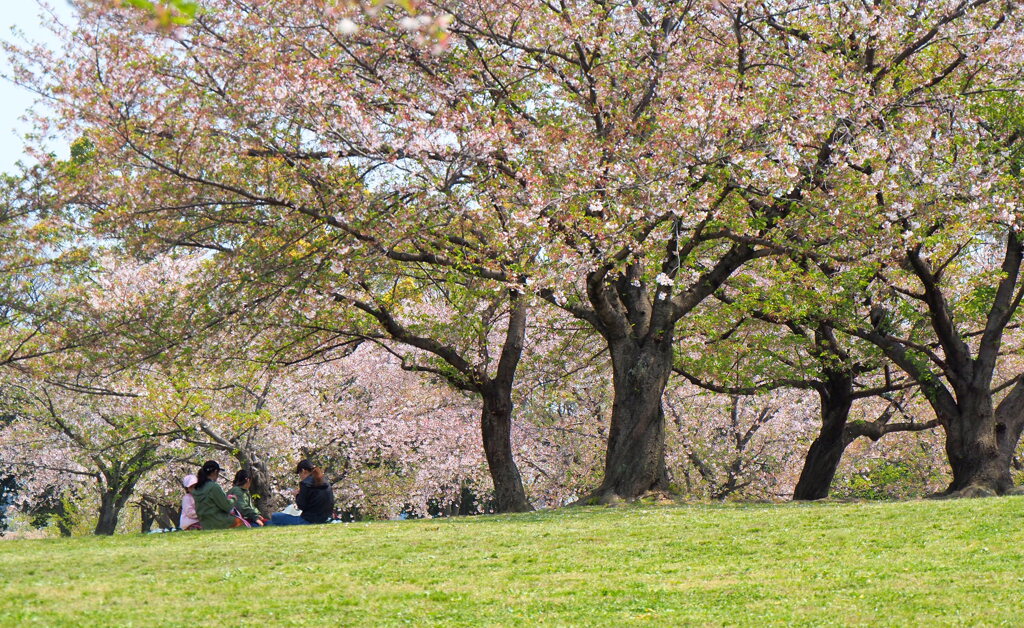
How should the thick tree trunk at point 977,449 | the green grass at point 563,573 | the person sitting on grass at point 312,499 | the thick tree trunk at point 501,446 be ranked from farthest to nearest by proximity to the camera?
the thick tree trunk at point 501,446, the thick tree trunk at point 977,449, the person sitting on grass at point 312,499, the green grass at point 563,573

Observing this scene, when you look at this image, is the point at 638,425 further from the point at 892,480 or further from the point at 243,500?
the point at 892,480

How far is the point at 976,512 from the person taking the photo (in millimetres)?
12461

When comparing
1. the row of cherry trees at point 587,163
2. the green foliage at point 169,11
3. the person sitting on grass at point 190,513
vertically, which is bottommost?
the person sitting on grass at point 190,513

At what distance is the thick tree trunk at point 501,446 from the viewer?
20.0 metres

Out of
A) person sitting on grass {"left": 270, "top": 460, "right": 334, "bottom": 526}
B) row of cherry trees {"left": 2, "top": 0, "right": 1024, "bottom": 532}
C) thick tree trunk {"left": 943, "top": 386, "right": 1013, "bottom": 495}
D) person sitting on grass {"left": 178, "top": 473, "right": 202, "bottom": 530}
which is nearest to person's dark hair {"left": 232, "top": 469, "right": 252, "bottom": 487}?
person sitting on grass {"left": 178, "top": 473, "right": 202, "bottom": 530}

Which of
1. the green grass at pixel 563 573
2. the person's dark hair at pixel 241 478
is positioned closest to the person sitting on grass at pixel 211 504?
the person's dark hair at pixel 241 478

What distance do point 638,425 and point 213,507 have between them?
7117mm

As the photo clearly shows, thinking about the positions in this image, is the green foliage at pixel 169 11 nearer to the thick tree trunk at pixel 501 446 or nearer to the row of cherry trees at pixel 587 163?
the row of cherry trees at pixel 587 163

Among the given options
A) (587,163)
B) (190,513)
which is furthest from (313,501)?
(587,163)

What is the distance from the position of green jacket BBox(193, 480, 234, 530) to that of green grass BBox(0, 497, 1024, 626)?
122 cm

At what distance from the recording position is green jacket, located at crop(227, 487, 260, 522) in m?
15.3

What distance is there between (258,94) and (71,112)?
111 inches

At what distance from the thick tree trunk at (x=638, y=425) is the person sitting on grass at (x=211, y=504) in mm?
6190

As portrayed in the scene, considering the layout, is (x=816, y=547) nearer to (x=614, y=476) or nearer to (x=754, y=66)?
(x=614, y=476)
